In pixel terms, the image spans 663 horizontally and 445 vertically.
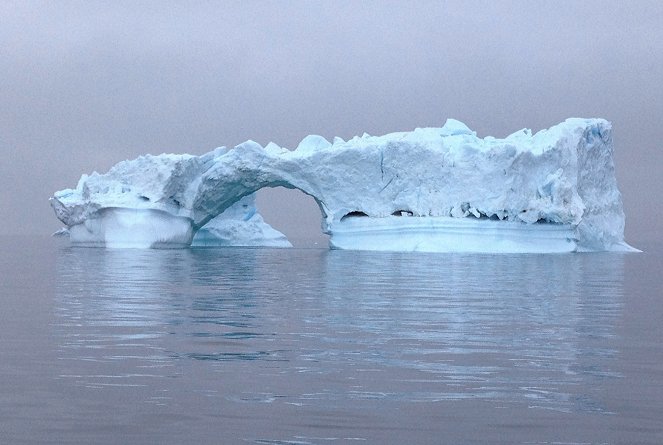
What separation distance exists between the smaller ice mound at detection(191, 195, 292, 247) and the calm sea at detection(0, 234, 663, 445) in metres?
21.8

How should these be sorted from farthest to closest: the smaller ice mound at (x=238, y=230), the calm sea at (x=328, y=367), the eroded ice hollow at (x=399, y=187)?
Answer: the smaller ice mound at (x=238, y=230)
the eroded ice hollow at (x=399, y=187)
the calm sea at (x=328, y=367)

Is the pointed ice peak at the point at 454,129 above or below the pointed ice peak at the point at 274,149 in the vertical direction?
above

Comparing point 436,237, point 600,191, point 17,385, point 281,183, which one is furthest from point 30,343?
point 600,191

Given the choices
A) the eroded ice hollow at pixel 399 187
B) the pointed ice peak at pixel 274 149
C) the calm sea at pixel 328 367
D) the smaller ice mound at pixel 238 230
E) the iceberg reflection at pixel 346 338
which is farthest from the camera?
the smaller ice mound at pixel 238 230

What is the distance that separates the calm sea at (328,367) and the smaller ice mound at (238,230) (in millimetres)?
21814

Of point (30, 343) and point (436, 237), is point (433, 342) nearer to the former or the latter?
point (30, 343)

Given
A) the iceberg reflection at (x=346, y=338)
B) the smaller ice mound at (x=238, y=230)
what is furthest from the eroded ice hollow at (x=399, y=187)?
the iceberg reflection at (x=346, y=338)

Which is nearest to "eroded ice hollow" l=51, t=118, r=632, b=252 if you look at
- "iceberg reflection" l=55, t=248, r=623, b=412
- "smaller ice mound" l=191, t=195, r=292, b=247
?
"smaller ice mound" l=191, t=195, r=292, b=247

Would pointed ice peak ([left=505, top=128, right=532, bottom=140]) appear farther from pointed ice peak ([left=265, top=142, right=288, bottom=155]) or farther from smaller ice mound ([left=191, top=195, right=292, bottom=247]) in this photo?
smaller ice mound ([left=191, top=195, right=292, bottom=247])

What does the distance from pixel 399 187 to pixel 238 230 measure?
984 cm

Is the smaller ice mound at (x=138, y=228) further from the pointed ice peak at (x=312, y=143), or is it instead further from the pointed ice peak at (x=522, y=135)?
the pointed ice peak at (x=522, y=135)

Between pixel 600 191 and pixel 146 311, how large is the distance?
22220mm

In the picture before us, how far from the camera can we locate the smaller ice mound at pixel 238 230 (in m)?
33.2

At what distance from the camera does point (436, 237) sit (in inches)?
999
